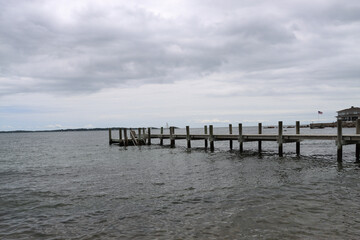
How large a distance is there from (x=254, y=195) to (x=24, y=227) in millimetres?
8041

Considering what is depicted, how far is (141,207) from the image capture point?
33.8ft

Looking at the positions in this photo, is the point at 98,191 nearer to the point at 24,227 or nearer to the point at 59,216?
the point at 59,216

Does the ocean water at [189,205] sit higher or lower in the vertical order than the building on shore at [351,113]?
lower

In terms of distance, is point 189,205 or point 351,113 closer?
point 189,205

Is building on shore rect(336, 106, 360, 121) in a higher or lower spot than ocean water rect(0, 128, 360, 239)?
higher

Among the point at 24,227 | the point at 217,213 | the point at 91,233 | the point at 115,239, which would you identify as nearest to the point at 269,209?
the point at 217,213

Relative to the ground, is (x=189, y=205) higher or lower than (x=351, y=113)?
lower

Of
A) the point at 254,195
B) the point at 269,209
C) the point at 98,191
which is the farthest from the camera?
the point at 98,191

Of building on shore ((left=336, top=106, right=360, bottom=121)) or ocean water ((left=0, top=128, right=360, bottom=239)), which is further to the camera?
building on shore ((left=336, top=106, right=360, bottom=121))

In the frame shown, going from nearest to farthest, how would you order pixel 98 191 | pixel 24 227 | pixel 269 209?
1. pixel 24 227
2. pixel 269 209
3. pixel 98 191

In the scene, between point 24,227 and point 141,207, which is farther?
point 141,207

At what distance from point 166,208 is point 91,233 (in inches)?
112

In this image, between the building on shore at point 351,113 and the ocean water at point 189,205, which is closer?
the ocean water at point 189,205

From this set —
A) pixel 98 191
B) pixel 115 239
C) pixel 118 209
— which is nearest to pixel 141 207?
pixel 118 209
